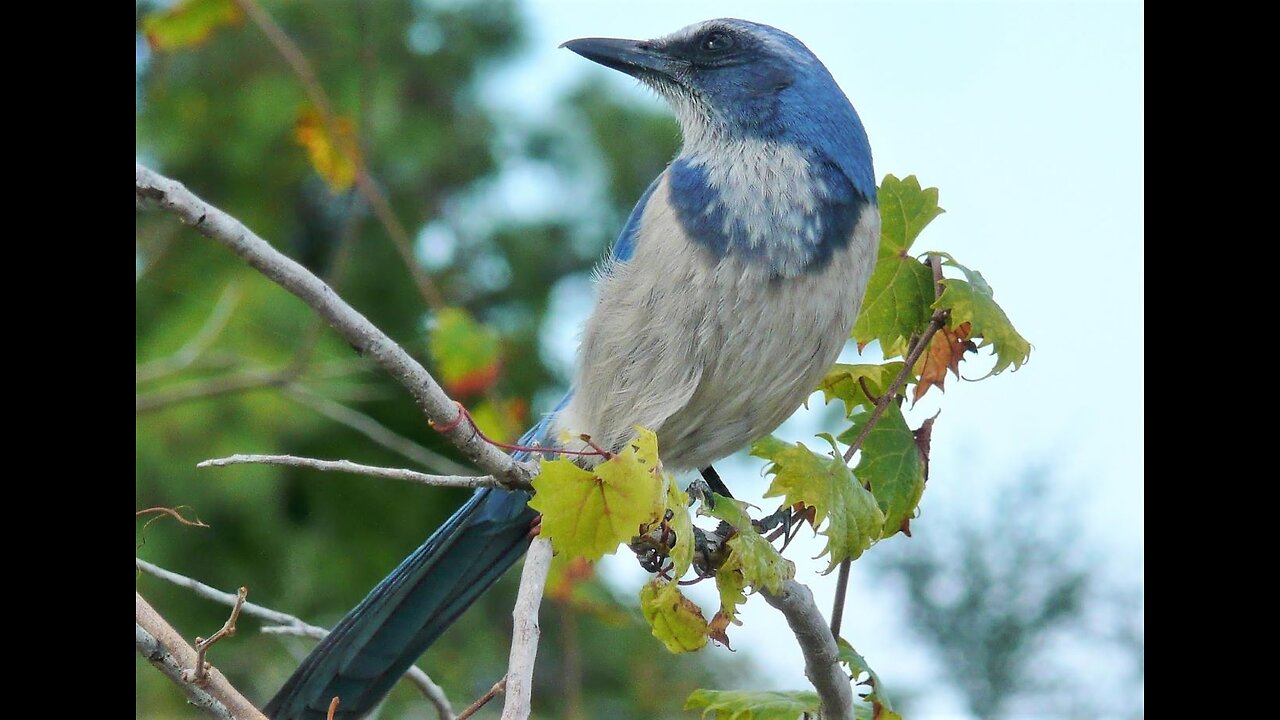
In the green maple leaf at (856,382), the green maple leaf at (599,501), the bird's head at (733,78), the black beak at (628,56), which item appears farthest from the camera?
the black beak at (628,56)

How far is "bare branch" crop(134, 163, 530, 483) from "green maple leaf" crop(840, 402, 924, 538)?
98 centimetres

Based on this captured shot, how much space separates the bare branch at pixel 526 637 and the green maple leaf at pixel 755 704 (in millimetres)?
627

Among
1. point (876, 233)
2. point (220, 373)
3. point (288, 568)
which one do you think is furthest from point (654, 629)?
point (288, 568)

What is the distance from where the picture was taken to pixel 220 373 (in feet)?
26.7

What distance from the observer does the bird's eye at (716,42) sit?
3.83 meters

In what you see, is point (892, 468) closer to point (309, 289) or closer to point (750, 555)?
Result: point (750, 555)

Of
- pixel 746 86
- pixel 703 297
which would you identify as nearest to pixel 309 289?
pixel 703 297

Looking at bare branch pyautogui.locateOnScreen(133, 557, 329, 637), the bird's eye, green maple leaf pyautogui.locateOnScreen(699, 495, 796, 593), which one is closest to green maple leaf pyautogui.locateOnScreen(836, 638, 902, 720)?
green maple leaf pyautogui.locateOnScreen(699, 495, 796, 593)

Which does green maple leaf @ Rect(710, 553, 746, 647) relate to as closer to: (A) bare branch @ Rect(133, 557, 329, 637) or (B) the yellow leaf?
(A) bare branch @ Rect(133, 557, 329, 637)

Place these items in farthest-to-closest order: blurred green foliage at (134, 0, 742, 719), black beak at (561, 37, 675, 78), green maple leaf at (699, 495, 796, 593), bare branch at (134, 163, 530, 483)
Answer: blurred green foliage at (134, 0, 742, 719) < black beak at (561, 37, 675, 78) < green maple leaf at (699, 495, 796, 593) < bare branch at (134, 163, 530, 483)

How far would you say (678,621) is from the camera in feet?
8.67

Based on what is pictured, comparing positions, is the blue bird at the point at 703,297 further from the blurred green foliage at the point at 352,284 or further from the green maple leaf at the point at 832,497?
the blurred green foliage at the point at 352,284

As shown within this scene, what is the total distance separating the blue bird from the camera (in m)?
3.28

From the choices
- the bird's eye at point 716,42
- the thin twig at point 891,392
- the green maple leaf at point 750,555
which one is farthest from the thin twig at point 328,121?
the green maple leaf at point 750,555
